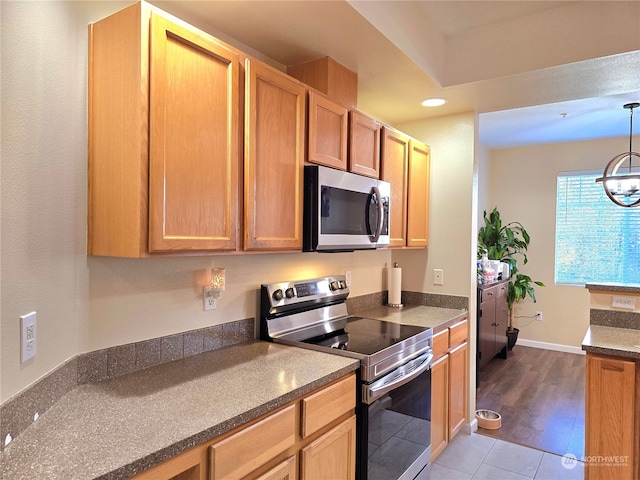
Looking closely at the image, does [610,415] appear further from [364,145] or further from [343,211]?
[364,145]

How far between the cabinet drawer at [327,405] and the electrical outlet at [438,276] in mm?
1551

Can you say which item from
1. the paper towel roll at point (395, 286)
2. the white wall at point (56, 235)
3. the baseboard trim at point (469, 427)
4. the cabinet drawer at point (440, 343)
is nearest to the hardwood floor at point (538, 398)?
the baseboard trim at point (469, 427)

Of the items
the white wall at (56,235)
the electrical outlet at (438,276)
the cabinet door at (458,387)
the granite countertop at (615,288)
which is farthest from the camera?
the electrical outlet at (438,276)

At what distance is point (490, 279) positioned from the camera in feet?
13.7

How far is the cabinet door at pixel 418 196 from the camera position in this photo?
282cm

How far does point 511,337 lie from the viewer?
498cm

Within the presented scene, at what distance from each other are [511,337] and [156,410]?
15.7 ft

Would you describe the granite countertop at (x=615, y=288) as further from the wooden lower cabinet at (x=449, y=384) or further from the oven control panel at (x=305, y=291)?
the oven control panel at (x=305, y=291)

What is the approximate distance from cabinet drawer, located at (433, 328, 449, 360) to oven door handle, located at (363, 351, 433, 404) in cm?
15

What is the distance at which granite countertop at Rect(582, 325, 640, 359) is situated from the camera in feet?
6.48

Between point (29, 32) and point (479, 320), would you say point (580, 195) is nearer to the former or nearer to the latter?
point (479, 320)

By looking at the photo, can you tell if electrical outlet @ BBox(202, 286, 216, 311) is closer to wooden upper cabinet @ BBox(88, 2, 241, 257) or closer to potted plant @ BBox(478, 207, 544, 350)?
wooden upper cabinet @ BBox(88, 2, 241, 257)

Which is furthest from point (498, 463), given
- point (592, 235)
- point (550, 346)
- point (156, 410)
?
point (592, 235)

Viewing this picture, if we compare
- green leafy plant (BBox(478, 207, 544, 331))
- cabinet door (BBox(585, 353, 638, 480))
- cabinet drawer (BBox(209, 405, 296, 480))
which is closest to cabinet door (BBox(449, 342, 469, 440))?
cabinet door (BBox(585, 353, 638, 480))
